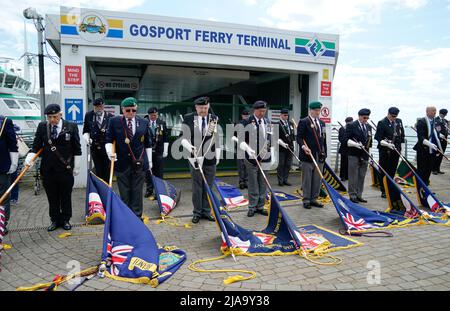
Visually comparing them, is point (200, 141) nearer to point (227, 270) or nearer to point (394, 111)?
point (227, 270)

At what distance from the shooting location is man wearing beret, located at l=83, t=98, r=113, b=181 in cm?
669

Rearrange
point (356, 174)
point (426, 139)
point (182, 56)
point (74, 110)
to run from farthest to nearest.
Answer: point (182, 56) → point (74, 110) → point (426, 139) → point (356, 174)

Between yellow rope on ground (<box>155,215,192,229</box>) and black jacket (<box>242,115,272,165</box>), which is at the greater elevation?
black jacket (<box>242,115,272,165</box>)

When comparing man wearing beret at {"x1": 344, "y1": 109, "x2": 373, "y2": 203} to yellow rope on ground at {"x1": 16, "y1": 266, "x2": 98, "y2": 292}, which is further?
man wearing beret at {"x1": 344, "y1": 109, "x2": 373, "y2": 203}

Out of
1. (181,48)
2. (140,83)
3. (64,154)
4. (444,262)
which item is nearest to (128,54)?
(181,48)

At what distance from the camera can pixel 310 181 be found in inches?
262

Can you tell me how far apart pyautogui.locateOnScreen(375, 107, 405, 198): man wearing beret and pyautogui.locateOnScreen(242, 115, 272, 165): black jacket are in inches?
111

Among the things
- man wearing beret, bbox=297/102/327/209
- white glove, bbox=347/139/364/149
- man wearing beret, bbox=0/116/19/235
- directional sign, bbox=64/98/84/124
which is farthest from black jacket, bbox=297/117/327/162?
directional sign, bbox=64/98/84/124

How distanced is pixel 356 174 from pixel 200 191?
3498 mm

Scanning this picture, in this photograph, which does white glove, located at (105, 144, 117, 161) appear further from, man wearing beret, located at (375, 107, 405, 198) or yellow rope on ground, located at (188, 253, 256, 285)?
man wearing beret, located at (375, 107, 405, 198)

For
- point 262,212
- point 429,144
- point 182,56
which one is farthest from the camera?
point 182,56

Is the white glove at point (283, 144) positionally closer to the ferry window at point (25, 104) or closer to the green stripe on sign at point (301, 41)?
the green stripe on sign at point (301, 41)

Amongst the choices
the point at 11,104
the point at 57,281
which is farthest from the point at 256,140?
the point at 11,104
